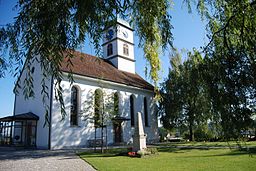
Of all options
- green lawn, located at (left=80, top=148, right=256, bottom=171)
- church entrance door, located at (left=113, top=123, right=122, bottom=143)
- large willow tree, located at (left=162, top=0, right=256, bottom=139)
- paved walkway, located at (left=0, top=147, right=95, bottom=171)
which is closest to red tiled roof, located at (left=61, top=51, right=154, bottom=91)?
church entrance door, located at (left=113, top=123, right=122, bottom=143)

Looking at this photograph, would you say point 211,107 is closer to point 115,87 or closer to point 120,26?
point 120,26

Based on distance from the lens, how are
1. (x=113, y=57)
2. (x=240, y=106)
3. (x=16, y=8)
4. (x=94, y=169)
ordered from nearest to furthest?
(x=16, y=8)
(x=240, y=106)
(x=94, y=169)
(x=113, y=57)

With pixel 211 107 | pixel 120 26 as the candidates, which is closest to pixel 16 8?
pixel 120 26

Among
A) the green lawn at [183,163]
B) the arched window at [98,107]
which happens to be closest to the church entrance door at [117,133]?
the arched window at [98,107]

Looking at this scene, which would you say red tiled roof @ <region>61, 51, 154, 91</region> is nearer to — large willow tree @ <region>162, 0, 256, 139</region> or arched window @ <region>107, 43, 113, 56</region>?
arched window @ <region>107, 43, 113, 56</region>

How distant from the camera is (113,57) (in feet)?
102

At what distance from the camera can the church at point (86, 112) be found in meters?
18.2

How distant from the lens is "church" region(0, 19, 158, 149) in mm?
18234

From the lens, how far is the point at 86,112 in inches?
754

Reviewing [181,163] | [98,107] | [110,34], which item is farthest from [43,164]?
[110,34]

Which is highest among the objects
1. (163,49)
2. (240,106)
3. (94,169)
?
(163,49)

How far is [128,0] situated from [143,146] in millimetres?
13293

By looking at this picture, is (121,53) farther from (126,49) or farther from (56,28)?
(56,28)

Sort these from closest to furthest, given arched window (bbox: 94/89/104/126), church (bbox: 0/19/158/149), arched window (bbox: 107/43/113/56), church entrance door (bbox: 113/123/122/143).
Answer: arched window (bbox: 94/89/104/126)
church (bbox: 0/19/158/149)
church entrance door (bbox: 113/123/122/143)
arched window (bbox: 107/43/113/56)
